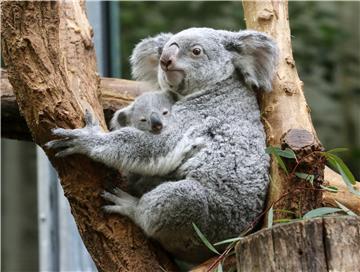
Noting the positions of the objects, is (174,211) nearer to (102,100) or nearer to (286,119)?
(286,119)

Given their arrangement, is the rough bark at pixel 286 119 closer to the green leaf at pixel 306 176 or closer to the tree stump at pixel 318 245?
the green leaf at pixel 306 176

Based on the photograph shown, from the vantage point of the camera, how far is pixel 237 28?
8.91 meters

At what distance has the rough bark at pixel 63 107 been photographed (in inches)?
142

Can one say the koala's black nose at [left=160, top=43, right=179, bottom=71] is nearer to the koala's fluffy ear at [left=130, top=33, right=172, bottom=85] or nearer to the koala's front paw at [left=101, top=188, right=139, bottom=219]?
the koala's fluffy ear at [left=130, top=33, right=172, bottom=85]

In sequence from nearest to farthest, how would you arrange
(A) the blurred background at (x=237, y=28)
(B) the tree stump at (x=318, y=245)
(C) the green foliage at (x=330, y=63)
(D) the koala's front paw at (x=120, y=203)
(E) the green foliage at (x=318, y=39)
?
(B) the tree stump at (x=318, y=245) < (D) the koala's front paw at (x=120, y=203) < (A) the blurred background at (x=237, y=28) < (E) the green foliage at (x=318, y=39) < (C) the green foliage at (x=330, y=63)

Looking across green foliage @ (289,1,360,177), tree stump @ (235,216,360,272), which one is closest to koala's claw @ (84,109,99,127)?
tree stump @ (235,216,360,272)

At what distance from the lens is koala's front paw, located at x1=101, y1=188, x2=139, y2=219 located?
3.72 metres

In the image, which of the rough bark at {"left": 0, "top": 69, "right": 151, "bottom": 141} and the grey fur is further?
the rough bark at {"left": 0, "top": 69, "right": 151, "bottom": 141}

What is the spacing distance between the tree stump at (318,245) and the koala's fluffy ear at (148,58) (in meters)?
2.10

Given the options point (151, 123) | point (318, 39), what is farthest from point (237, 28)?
point (151, 123)

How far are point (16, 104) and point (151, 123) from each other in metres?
1.00

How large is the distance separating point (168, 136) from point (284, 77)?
67cm

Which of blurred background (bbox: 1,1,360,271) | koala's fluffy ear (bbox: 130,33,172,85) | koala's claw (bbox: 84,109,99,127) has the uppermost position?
koala's fluffy ear (bbox: 130,33,172,85)

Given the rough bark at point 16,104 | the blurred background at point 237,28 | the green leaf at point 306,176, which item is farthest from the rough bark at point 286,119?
the blurred background at point 237,28
